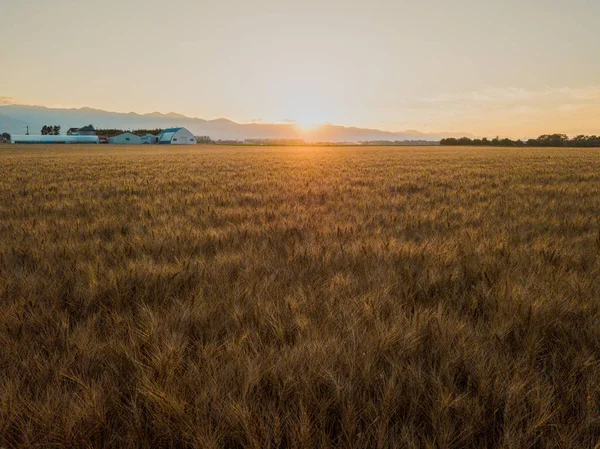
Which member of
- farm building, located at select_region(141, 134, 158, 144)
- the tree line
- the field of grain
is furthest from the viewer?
farm building, located at select_region(141, 134, 158, 144)

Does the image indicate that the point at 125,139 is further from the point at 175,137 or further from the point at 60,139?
the point at 60,139

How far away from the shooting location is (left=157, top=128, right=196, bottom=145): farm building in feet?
338

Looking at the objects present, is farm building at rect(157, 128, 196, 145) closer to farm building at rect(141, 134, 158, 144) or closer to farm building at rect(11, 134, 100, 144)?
farm building at rect(141, 134, 158, 144)

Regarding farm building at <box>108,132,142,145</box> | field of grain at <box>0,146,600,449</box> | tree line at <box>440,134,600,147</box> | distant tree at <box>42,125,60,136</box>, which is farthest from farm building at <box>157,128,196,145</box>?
field of grain at <box>0,146,600,449</box>

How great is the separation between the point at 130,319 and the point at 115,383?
1.78ft

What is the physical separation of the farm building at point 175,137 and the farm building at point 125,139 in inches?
255

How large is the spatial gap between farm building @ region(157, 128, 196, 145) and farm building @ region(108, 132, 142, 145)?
6.47m

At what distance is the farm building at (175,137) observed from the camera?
10312 centimetres

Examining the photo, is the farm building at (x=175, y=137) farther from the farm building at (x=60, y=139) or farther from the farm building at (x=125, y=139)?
the farm building at (x=60, y=139)

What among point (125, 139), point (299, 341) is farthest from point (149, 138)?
point (299, 341)

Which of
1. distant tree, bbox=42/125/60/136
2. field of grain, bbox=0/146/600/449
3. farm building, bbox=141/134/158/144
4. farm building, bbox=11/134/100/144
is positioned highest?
distant tree, bbox=42/125/60/136

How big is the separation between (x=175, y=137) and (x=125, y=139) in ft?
50.0

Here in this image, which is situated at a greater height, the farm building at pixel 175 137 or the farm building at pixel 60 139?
the farm building at pixel 175 137

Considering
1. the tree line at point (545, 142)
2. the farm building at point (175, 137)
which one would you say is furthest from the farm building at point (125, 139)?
the tree line at point (545, 142)
